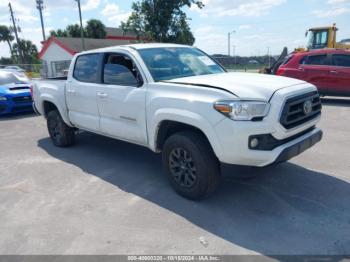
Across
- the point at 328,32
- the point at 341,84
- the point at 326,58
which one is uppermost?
the point at 328,32

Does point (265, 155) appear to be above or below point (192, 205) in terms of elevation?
above

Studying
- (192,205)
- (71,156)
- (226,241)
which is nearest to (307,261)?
(226,241)

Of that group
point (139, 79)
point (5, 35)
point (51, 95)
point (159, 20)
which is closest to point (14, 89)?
point (51, 95)

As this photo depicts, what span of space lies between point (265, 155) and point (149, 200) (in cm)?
156

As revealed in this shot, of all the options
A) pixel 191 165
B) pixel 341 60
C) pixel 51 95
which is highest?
pixel 341 60

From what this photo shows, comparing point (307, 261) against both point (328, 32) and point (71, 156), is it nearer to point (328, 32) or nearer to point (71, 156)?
point (71, 156)

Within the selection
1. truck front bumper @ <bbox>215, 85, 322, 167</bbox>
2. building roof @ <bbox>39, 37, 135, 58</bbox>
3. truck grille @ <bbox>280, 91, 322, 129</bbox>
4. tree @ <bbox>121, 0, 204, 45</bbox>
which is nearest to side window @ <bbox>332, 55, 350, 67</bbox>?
truck grille @ <bbox>280, 91, 322, 129</bbox>

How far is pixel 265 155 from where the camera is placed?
3.37 metres

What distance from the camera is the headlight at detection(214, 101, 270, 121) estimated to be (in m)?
3.33

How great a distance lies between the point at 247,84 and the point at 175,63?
1.36 meters

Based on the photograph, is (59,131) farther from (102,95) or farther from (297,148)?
(297,148)

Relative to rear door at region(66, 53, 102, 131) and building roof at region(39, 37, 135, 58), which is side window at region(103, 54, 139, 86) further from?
building roof at region(39, 37, 135, 58)

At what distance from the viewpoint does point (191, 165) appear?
3.84m

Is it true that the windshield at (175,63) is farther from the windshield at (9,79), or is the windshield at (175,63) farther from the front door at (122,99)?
the windshield at (9,79)
